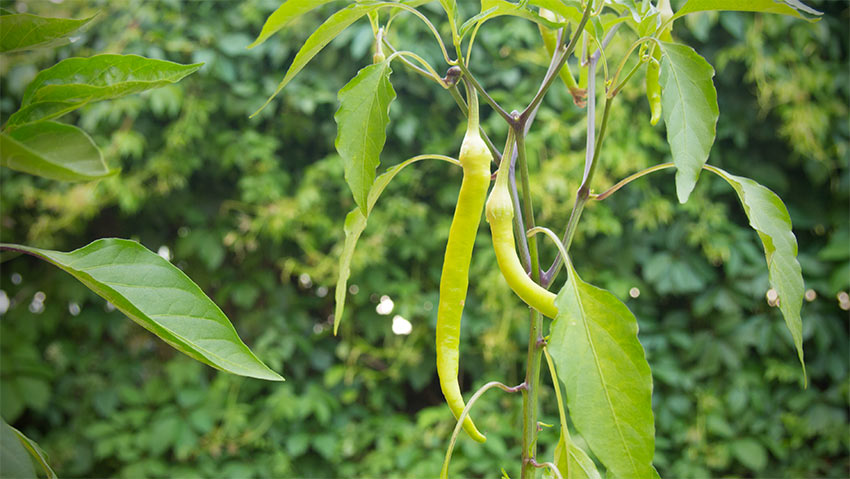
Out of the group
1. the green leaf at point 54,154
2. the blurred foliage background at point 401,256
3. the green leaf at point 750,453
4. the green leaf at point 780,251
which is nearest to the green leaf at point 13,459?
the green leaf at point 54,154

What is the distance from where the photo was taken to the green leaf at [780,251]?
0.32 metres

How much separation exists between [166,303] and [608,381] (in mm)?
208

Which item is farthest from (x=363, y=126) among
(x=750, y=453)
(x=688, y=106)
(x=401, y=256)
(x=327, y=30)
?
(x=750, y=453)

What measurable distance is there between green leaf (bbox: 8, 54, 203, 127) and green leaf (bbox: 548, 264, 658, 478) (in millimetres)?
217

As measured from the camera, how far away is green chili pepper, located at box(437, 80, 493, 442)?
30 cm

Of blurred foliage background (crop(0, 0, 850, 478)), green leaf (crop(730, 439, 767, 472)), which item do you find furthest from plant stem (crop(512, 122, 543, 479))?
green leaf (crop(730, 439, 767, 472))

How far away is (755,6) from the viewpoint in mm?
307

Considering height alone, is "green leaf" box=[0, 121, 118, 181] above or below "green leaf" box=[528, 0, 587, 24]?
below

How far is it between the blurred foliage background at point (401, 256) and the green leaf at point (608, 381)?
1.07m

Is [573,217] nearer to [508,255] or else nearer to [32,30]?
[508,255]

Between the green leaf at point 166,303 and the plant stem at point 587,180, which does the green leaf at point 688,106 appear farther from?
the green leaf at point 166,303

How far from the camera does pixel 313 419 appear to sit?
147 centimetres

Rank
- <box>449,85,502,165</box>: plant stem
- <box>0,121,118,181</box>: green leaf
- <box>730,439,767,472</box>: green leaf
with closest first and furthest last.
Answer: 1. <box>0,121,118,181</box>: green leaf
2. <box>449,85,502,165</box>: plant stem
3. <box>730,439,767,472</box>: green leaf

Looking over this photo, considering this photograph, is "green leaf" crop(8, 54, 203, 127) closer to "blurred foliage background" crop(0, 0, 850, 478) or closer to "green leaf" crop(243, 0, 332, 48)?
"green leaf" crop(243, 0, 332, 48)
